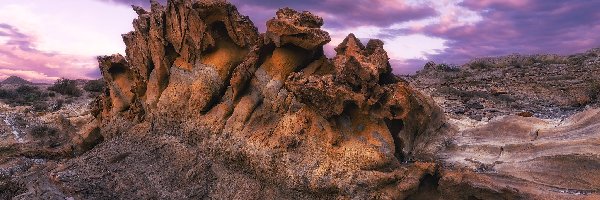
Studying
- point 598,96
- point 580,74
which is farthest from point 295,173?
point 580,74

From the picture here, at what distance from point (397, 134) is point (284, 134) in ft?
6.70

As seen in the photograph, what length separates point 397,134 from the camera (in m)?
8.89

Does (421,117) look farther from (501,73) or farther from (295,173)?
(501,73)

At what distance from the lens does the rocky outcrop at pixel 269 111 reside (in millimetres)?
7738

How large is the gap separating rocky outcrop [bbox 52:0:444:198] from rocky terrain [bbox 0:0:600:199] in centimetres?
2

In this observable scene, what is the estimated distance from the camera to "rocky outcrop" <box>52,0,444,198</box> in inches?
305

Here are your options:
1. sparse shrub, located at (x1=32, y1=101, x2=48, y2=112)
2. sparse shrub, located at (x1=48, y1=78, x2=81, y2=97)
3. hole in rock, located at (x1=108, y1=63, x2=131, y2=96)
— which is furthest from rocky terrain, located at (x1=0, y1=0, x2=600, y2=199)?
sparse shrub, located at (x1=48, y1=78, x2=81, y2=97)

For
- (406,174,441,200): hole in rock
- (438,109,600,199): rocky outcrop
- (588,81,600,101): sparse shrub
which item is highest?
(588,81,600,101): sparse shrub

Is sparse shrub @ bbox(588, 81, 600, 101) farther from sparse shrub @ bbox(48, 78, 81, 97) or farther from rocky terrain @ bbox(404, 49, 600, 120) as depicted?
sparse shrub @ bbox(48, 78, 81, 97)

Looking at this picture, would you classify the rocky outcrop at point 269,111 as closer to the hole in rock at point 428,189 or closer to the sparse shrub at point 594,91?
the hole in rock at point 428,189

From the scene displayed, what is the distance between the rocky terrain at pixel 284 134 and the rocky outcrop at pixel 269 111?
0.02m

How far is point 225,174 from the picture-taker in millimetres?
8805

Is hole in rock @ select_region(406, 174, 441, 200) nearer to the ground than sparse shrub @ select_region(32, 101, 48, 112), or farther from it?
farther from it

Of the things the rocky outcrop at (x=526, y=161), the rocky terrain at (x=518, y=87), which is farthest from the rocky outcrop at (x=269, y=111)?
the rocky terrain at (x=518, y=87)
